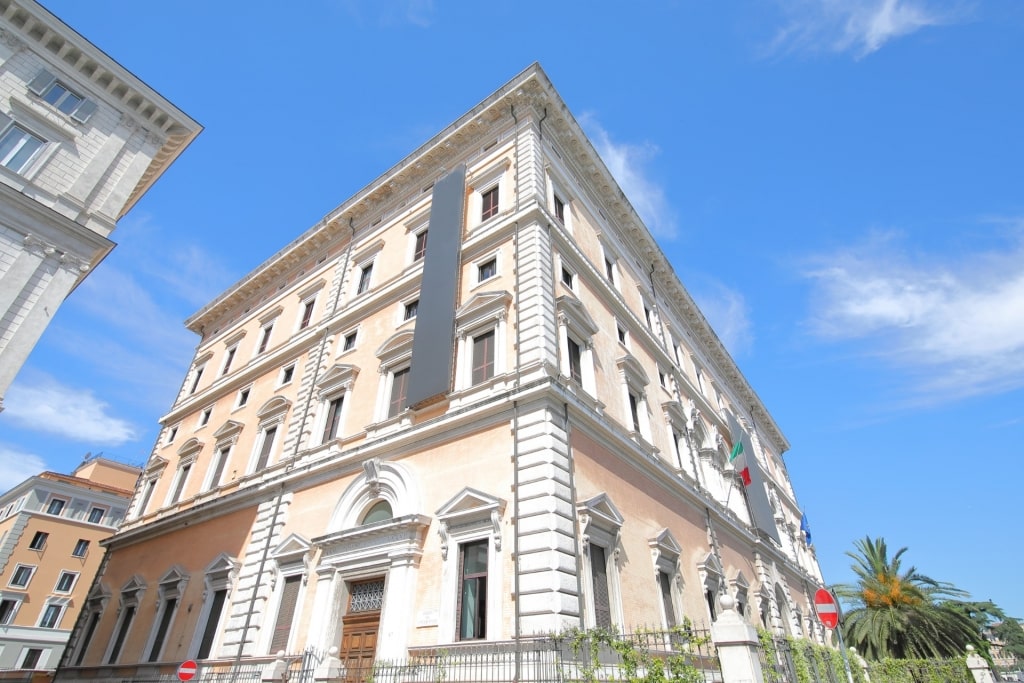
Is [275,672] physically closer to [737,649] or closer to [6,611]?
[737,649]

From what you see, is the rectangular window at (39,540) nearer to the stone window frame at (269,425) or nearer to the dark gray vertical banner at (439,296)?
the stone window frame at (269,425)

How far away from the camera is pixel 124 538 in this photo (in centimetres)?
2136

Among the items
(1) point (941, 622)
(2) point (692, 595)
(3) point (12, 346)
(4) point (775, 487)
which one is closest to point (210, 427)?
(3) point (12, 346)

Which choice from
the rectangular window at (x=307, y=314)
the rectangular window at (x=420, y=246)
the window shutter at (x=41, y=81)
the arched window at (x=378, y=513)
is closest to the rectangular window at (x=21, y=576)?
the rectangular window at (x=307, y=314)

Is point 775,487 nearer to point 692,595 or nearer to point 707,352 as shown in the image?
point 707,352

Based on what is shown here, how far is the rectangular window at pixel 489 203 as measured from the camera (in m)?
17.5

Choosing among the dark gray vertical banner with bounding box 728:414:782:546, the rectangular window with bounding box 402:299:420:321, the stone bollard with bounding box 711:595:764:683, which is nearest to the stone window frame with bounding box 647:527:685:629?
the stone bollard with bounding box 711:595:764:683

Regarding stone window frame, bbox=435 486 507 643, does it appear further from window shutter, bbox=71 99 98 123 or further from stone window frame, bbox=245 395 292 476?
window shutter, bbox=71 99 98 123

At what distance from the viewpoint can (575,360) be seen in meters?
14.6

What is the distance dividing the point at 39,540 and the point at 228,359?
2502 centimetres

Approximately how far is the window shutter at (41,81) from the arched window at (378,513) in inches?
682

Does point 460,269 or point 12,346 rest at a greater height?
point 460,269

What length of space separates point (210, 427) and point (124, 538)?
5112 mm

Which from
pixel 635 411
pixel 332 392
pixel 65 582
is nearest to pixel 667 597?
pixel 635 411
